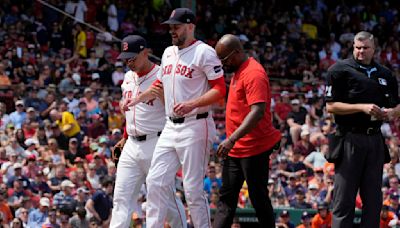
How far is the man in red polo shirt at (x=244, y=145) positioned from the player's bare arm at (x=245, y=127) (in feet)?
0.34

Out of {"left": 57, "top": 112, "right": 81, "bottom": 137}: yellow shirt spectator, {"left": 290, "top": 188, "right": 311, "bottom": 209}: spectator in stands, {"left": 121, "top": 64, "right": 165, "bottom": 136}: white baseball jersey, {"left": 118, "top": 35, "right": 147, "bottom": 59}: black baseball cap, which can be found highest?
{"left": 118, "top": 35, "right": 147, "bottom": 59}: black baseball cap

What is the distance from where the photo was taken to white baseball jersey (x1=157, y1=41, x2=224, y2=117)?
8.29 meters

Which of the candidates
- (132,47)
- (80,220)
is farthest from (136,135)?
(80,220)

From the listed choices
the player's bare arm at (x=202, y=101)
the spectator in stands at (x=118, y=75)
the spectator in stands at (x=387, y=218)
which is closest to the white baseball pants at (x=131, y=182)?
the player's bare arm at (x=202, y=101)

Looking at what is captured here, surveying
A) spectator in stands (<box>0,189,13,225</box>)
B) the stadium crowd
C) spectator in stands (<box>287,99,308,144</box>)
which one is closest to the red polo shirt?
the stadium crowd

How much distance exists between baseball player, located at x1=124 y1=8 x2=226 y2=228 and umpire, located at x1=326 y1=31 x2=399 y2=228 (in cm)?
100

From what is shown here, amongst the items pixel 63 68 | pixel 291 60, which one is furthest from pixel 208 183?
pixel 291 60

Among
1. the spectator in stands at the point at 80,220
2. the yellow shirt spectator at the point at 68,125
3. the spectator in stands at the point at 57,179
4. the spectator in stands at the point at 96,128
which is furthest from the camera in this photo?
the spectator in stands at the point at 96,128

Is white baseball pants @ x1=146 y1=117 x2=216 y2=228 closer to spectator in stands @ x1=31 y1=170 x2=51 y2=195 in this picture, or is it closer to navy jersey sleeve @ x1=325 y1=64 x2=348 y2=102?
navy jersey sleeve @ x1=325 y1=64 x2=348 y2=102

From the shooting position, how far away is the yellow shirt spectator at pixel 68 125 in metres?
17.7

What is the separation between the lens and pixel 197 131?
326 inches

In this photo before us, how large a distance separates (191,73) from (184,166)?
0.78m

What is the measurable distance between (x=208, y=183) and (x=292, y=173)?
1.79 meters

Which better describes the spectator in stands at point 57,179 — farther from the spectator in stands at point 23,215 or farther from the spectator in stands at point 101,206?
the spectator in stands at point 23,215
